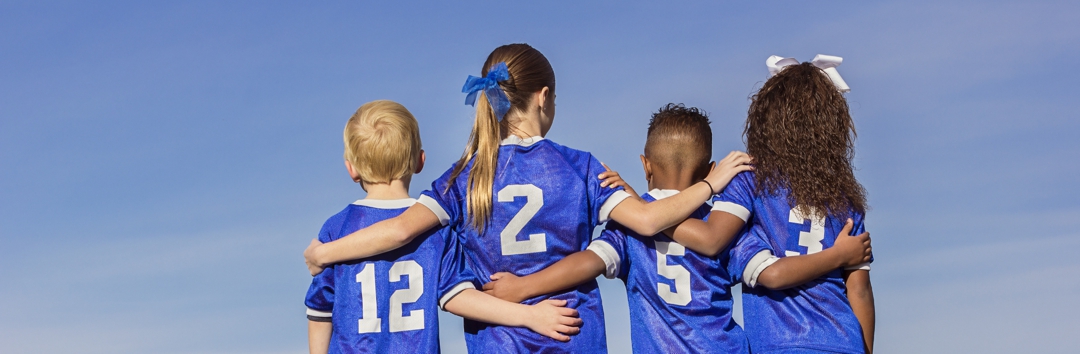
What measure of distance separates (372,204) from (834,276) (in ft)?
8.32

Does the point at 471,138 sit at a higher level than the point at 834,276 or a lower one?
higher

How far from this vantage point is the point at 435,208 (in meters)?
5.40

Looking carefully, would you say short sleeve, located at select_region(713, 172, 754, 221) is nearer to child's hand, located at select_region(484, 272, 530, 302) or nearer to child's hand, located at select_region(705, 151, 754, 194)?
child's hand, located at select_region(705, 151, 754, 194)

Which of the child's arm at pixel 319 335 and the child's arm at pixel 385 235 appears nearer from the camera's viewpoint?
the child's arm at pixel 385 235

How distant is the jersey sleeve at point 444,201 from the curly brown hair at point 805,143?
1.62m

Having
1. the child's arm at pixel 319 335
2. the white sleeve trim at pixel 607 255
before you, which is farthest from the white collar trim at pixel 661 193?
the child's arm at pixel 319 335

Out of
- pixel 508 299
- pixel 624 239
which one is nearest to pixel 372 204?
pixel 508 299

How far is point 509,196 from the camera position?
17.4 feet

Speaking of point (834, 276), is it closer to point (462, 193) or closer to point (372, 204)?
point (462, 193)

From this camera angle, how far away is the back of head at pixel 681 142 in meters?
5.65

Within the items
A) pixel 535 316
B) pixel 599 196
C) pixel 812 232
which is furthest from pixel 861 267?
pixel 535 316

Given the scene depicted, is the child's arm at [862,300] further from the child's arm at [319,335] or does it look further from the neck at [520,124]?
the child's arm at [319,335]

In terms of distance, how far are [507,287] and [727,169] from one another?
4.44 feet

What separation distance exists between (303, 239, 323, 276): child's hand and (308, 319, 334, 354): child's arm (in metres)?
0.30
